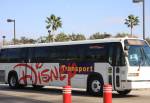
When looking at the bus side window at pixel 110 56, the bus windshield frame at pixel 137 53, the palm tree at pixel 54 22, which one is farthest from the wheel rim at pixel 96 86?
the palm tree at pixel 54 22

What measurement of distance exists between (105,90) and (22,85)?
52.0 ft

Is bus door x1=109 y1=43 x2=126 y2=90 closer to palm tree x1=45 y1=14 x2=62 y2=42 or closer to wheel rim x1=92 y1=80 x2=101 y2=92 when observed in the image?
wheel rim x1=92 y1=80 x2=101 y2=92

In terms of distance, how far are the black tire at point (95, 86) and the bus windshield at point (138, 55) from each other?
180 cm

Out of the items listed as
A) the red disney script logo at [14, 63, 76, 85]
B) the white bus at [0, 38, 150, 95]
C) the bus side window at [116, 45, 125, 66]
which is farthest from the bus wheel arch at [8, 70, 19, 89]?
the bus side window at [116, 45, 125, 66]

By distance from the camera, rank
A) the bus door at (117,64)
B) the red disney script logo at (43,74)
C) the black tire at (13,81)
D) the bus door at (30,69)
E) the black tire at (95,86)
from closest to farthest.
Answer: the bus door at (117,64), the black tire at (95,86), the red disney script logo at (43,74), the bus door at (30,69), the black tire at (13,81)

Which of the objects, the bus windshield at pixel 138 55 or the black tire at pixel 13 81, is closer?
the bus windshield at pixel 138 55

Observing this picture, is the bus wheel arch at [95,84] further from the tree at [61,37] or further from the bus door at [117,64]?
the tree at [61,37]

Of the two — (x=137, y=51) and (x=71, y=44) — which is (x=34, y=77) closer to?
(x=71, y=44)

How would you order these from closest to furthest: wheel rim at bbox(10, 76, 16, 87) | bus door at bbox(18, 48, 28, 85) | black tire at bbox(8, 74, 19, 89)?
1. bus door at bbox(18, 48, 28, 85)
2. black tire at bbox(8, 74, 19, 89)
3. wheel rim at bbox(10, 76, 16, 87)

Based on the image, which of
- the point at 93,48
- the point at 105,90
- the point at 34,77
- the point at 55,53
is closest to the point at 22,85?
the point at 34,77

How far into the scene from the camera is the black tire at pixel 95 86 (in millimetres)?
23250

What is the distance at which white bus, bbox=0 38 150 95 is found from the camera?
22.4 m

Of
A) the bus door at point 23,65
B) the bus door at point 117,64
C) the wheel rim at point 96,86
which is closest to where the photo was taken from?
the bus door at point 117,64

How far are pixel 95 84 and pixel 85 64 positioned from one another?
4.23 ft
